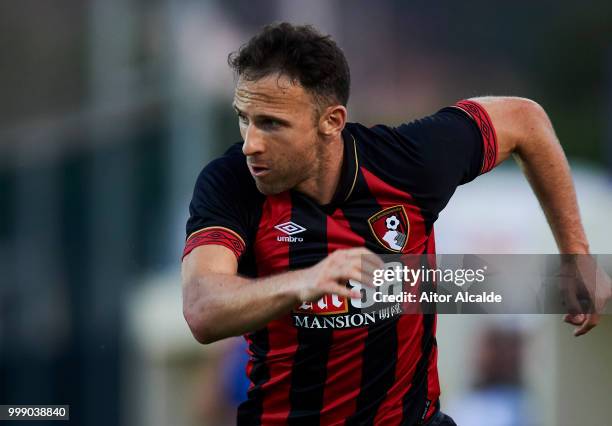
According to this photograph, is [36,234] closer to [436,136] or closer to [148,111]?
[148,111]

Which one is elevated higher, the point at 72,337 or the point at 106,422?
the point at 72,337

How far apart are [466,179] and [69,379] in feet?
27.3

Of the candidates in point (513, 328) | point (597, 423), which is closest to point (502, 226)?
point (513, 328)

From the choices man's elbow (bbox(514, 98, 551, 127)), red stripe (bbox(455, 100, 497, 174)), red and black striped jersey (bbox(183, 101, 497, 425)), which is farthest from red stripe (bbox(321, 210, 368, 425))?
man's elbow (bbox(514, 98, 551, 127))

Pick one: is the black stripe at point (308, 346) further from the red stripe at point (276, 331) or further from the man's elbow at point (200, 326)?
the man's elbow at point (200, 326)

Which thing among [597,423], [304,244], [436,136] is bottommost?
[597,423]

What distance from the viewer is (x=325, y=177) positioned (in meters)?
5.20

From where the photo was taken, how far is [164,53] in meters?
14.3

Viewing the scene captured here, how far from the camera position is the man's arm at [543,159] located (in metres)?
5.63

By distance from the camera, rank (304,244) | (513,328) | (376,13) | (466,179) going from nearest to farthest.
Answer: (304,244), (466,179), (513,328), (376,13)

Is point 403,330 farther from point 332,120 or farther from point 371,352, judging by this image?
point 332,120

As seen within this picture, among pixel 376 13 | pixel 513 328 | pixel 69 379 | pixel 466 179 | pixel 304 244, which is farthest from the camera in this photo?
pixel 376 13

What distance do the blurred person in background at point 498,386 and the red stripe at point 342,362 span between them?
13.1 feet

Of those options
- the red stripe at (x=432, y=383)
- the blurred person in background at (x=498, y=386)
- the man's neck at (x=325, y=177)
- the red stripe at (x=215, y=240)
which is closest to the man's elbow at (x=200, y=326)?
the red stripe at (x=215, y=240)
